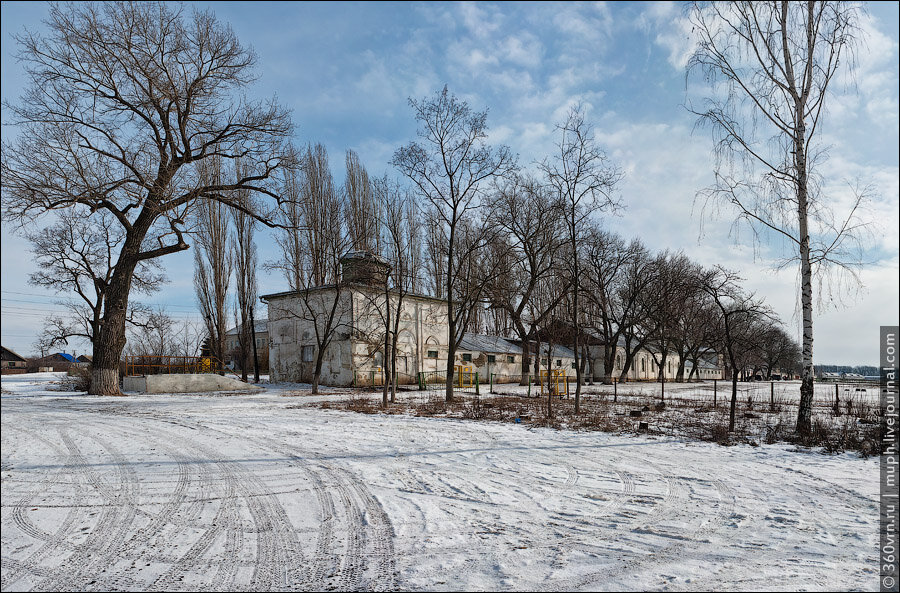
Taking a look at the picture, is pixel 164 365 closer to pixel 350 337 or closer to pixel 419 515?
pixel 350 337

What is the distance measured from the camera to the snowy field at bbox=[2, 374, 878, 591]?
12.5ft

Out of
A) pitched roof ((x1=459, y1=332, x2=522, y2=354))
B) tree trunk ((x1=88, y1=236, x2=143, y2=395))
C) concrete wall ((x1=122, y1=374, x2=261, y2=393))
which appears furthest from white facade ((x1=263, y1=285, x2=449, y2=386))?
tree trunk ((x1=88, y1=236, x2=143, y2=395))

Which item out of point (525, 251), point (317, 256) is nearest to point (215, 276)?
point (317, 256)

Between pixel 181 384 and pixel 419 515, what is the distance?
21011 mm

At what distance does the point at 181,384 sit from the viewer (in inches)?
894

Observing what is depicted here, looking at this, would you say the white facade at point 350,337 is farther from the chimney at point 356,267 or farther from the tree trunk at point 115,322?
the tree trunk at point 115,322

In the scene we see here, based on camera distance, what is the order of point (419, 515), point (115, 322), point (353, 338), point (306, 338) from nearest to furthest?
point (419, 515)
point (115, 322)
point (353, 338)
point (306, 338)

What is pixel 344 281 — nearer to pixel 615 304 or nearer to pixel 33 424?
pixel 33 424

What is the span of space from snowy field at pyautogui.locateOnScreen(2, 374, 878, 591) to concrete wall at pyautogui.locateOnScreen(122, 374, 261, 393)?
44.3 feet

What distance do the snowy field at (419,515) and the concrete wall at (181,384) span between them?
13501 millimetres

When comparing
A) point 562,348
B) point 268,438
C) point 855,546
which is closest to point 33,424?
point 268,438

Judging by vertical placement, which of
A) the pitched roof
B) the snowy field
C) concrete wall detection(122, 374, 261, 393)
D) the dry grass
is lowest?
concrete wall detection(122, 374, 261, 393)

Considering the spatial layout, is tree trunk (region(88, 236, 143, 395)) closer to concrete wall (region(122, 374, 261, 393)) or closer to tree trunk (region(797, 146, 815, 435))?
concrete wall (region(122, 374, 261, 393))

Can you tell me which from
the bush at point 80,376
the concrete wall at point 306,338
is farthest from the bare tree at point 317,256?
the bush at point 80,376
